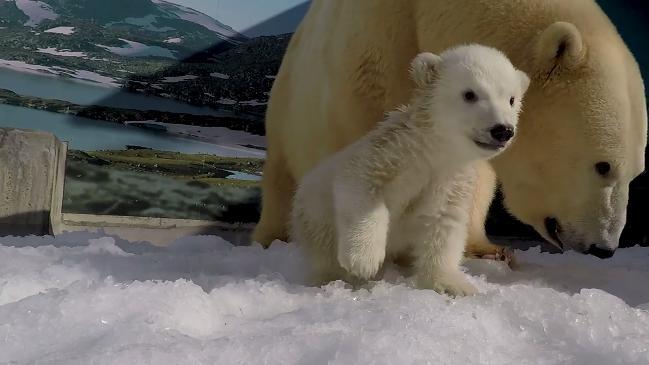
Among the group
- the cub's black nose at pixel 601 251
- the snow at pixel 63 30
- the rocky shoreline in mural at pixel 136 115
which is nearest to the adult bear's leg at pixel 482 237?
the cub's black nose at pixel 601 251

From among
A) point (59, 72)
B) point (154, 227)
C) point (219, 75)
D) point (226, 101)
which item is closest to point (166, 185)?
point (154, 227)

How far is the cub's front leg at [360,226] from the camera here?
3.92 ft

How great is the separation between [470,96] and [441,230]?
11.3 inches

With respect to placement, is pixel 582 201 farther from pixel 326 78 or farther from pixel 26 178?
pixel 26 178

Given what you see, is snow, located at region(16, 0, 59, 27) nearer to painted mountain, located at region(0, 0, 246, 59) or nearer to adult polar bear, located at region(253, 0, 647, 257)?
painted mountain, located at region(0, 0, 246, 59)

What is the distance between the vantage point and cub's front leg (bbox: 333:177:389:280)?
119cm

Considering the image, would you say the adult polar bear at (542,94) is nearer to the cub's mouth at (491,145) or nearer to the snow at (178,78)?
the cub's mouth at (491,145)

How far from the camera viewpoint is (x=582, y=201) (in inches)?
62.5

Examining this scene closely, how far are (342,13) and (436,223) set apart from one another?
901 mm

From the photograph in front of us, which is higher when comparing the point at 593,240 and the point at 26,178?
the point at 593,240

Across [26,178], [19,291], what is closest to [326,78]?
[19,291]

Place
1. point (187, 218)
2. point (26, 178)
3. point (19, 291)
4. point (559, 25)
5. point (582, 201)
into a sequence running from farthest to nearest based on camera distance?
point (187, 218) → point (26, 178) → point (582, 201) → point (559, 25) → point (19, 291)

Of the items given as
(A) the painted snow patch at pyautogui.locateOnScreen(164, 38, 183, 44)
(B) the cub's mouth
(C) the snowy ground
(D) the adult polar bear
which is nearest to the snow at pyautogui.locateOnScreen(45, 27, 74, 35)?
(A) the painted snow patch at pyautogui.locateOnScreen(164, 38, 183, 44)

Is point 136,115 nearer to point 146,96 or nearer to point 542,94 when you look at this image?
point 146,96
